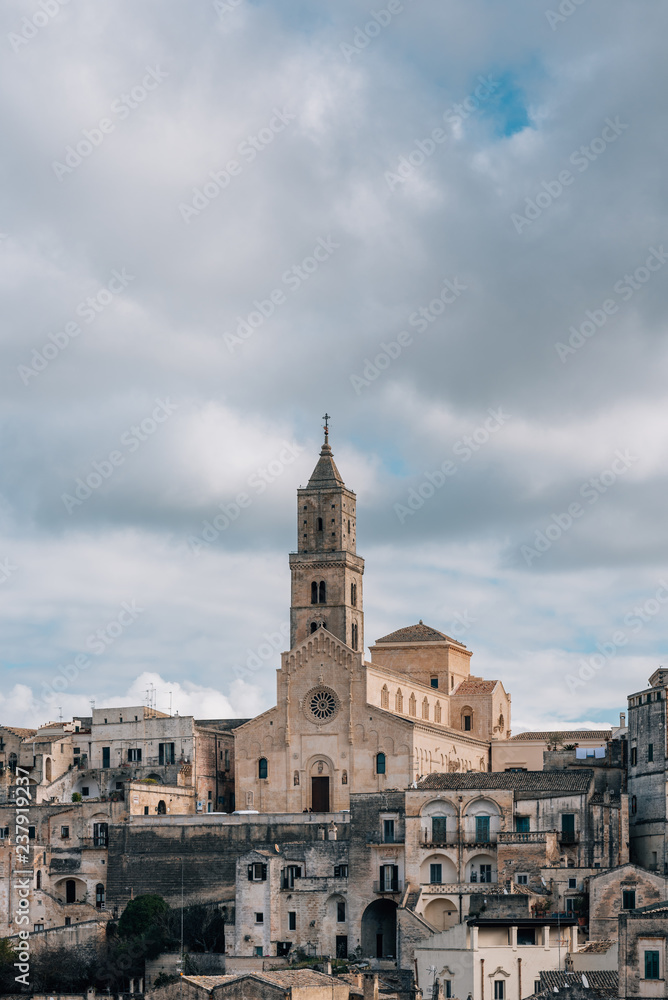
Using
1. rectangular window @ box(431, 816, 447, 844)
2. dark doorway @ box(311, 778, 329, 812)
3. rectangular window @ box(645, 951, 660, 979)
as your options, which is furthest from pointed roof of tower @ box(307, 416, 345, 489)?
rectangular window @ box(645, 951, 660, 979)

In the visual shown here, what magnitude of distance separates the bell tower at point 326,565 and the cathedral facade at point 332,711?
5 cm

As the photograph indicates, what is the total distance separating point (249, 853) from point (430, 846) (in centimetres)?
794

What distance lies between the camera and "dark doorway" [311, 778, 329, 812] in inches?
3688

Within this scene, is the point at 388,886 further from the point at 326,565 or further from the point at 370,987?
the point at 326,565

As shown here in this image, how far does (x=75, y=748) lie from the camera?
100 m

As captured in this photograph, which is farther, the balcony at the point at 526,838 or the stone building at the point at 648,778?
the stone building at the point at 648,778

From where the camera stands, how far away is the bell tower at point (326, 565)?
9875 centimetres

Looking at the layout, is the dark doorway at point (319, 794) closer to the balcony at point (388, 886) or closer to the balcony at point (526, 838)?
the balcony at point (388, 886)

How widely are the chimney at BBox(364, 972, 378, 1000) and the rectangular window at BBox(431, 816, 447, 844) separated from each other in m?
10.0

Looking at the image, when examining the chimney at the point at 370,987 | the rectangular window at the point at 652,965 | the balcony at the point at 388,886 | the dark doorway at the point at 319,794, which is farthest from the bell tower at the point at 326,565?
the rectangular window at the point at 652,965

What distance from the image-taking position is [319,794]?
94062 mm

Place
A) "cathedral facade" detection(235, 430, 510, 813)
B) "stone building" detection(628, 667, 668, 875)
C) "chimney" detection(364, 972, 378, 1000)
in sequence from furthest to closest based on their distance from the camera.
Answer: "cathedral facade" detection(235, 430, 510, 813) → "stone building" detection(628, 667, 668, 875) → "chimney" detection(364, 972, 378, 1000)

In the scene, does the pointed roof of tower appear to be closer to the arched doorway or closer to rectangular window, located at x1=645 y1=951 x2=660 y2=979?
the arched doorway

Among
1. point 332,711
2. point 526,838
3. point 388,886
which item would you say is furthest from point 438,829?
A: point 332,711
